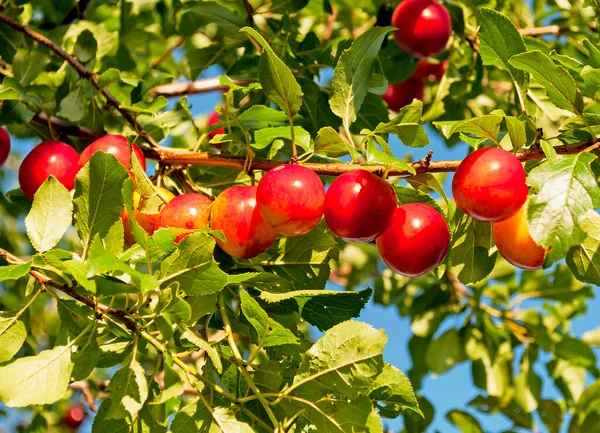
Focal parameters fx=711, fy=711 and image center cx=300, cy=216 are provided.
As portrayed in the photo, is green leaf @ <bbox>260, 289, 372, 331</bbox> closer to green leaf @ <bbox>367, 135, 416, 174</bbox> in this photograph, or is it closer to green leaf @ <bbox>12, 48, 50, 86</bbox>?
green leaf @ <bbox>367, 135, 416, 174</bbox>

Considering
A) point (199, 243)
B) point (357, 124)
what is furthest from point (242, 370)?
point (357, 124)

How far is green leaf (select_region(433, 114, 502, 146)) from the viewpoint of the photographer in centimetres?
122

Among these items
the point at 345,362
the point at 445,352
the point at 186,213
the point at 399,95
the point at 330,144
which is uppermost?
the point at 330,144

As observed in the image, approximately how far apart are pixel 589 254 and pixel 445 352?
1770 millimetres

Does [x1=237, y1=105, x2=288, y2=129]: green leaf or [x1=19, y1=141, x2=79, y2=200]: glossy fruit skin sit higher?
[x1=237, y1=105, x2=288, y2=129]: green leaf

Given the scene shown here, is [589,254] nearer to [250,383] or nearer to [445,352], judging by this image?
[250,383]

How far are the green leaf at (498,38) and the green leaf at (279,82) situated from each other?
37cm

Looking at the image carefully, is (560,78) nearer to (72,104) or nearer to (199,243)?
(199,243)

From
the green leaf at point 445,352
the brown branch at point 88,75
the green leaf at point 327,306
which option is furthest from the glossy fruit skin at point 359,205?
the green leaf at point 445,352

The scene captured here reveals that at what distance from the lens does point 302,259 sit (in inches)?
58.2

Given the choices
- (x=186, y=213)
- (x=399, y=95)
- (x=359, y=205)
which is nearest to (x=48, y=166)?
(x=186, y=213)

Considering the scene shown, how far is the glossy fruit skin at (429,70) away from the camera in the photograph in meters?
2.73

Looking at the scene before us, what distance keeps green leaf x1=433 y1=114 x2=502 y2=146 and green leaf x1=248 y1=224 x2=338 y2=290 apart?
35 centimetres

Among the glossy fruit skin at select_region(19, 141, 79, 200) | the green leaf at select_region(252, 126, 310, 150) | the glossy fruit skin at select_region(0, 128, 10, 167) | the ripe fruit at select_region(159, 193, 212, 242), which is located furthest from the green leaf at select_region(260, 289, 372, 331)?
the glossy fruit skin at select_region(0, 128, 10, 167)
